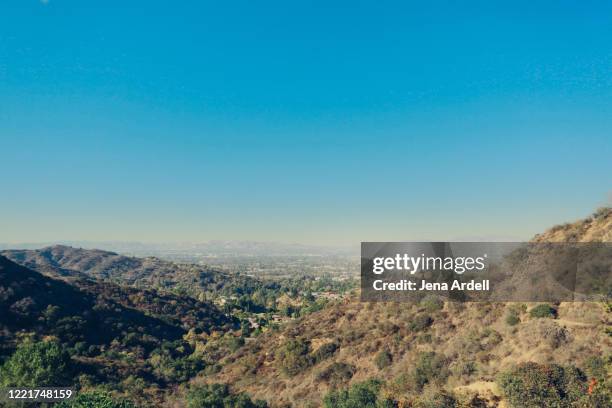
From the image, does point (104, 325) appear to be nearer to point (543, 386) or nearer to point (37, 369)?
point (37, 369)

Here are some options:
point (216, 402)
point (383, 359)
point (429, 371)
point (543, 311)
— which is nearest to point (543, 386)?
point (429, 371)

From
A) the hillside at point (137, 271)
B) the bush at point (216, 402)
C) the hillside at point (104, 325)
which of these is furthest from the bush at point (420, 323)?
the hillside at point (137, 271)

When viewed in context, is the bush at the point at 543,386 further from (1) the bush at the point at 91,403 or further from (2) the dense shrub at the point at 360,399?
(1) the bush at the point at 91,403

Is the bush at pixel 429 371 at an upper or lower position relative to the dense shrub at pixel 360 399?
upper

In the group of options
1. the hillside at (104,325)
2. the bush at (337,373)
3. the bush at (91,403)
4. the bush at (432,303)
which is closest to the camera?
the bush at (91,403)

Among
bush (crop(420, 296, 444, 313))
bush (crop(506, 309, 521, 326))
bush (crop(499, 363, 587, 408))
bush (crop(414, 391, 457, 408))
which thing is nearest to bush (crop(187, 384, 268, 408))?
bush (crop(414, 391, 457, 408))

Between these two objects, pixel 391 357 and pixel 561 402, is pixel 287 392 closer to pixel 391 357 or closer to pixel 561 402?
pixel 391 357
